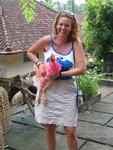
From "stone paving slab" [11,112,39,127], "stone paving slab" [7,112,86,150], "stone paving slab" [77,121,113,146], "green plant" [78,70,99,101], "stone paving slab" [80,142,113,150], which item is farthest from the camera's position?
"green plant" [78,70,99,101]

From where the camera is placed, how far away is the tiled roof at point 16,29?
4.48 metres

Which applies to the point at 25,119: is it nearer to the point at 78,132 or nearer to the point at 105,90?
the point at 78,132

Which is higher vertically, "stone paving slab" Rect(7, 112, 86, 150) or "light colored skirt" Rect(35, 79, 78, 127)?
"light colored skirt" Rect(35, 79, 78, 127)

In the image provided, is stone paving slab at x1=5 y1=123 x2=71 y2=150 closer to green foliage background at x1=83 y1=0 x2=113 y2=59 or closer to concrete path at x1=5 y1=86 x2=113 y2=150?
concrete path at x1=5 y1=86 x2=113 y2=150

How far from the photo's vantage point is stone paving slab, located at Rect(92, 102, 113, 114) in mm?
5496

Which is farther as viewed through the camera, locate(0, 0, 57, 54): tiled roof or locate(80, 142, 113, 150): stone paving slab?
locate(0, 0, 57, 54): tiled roof

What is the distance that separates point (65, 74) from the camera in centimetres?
279

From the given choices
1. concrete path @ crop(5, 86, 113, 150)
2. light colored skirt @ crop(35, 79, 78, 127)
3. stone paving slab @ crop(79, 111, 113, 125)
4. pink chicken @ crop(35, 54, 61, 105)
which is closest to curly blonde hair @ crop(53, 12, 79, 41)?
pink chicken @ crop(35, 54, 61, 105)

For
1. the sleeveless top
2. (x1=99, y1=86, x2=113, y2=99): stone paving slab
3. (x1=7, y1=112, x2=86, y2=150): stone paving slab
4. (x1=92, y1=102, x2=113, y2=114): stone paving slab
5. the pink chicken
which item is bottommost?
(x1=99, y1=86, x2=113, y2=99): stone paving slab

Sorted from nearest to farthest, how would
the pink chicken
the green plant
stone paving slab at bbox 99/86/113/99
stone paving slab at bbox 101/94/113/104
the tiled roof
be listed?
the pink chicken < the tiled roof < the green plant < stone paving slab at bbox 101/94/113/104 < stone paving slab at bbox 99/86/113/99

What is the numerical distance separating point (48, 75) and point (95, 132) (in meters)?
1.89

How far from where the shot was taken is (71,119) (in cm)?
288

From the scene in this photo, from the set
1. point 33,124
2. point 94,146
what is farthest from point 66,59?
point 33,124

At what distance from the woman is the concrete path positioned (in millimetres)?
1020
